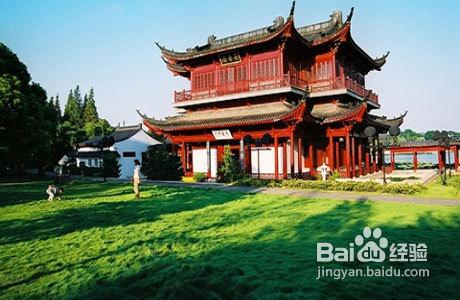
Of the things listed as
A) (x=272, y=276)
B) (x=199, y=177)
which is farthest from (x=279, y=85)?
(x=272, y=276)

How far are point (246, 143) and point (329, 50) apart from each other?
8.54 meters

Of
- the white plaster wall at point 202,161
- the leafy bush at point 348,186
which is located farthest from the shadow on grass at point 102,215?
the white plaster wall at point 202,161

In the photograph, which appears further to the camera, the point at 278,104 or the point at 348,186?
the point at 278,104

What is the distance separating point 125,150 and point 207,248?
32288 mm

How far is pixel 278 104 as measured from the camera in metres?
21.5

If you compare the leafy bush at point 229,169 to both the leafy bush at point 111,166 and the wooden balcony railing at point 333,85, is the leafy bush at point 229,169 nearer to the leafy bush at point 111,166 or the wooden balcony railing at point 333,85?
Answer: the wooden balcony railing at point 333,85

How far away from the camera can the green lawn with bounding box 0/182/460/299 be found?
464 centimetres

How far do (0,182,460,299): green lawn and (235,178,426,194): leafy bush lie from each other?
10.2 ft

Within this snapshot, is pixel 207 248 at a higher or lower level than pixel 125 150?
lower

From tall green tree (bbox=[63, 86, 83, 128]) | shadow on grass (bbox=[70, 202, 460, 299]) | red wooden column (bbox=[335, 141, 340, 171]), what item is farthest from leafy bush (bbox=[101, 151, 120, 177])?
tall green tree (bbox=[63, 86, 83, 128])

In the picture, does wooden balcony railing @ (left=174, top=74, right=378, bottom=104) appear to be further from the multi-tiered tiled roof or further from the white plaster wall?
the white plaster wall

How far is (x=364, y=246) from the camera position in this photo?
21.0 ft

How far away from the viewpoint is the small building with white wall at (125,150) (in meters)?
35.8

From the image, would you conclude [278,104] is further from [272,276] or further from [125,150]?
[125,150]
